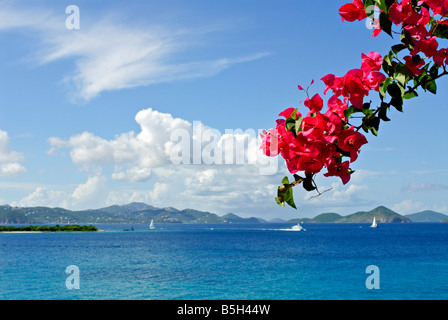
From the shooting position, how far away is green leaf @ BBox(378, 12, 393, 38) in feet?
5.72

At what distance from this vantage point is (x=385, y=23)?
5.76ft

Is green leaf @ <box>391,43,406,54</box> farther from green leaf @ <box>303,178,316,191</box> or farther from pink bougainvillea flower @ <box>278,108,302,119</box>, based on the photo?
green leaf @ <box>303,178,316,191</box>

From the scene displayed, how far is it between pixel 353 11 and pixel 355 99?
1.66 ft

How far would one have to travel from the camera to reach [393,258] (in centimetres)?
6931

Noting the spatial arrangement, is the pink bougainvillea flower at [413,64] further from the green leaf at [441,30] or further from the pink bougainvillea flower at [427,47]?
the green leaf at [441,30]

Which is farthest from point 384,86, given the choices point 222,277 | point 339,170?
point 222,277

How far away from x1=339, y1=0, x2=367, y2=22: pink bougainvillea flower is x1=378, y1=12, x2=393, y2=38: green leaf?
0.16 metres

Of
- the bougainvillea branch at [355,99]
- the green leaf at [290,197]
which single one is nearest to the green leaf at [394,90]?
the bougainvillea branch at [355,99]

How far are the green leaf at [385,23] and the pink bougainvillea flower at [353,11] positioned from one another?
6.5 inches

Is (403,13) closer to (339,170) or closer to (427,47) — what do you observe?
(427,47)

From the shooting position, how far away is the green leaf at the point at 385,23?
1744 millimetres
